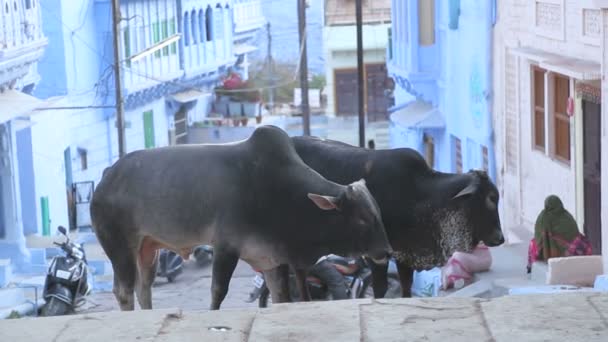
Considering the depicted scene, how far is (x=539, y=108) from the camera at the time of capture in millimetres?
19000

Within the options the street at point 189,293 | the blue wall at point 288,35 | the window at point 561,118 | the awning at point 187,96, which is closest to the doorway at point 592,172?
the window at point 561,118

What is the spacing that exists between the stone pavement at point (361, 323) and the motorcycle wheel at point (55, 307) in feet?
37.7

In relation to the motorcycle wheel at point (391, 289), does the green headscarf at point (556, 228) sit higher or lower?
higher

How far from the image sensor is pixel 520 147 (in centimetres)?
2003

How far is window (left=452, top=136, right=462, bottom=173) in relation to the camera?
83.5 feet

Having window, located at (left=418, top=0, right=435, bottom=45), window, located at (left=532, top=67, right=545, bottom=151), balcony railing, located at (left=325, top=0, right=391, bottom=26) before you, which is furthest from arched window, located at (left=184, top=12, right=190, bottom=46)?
window, located at (left=532, top=67, right=545, bottom=151)

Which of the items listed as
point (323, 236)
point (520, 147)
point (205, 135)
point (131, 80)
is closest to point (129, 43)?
point (131, 80)

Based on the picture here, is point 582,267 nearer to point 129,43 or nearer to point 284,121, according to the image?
point 129,43

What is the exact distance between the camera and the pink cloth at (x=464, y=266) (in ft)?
48.1

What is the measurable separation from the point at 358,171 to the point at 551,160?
8.78 m

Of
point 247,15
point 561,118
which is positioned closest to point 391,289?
point 561,118

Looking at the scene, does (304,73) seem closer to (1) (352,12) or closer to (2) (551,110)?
(2) (551,110)

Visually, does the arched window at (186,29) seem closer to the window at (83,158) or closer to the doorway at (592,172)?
the window at (83,158)

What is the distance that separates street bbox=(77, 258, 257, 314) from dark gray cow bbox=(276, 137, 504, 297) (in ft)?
23.7
